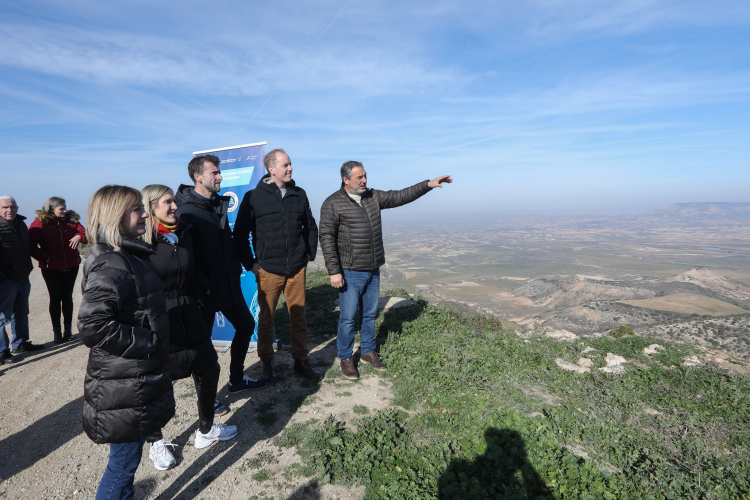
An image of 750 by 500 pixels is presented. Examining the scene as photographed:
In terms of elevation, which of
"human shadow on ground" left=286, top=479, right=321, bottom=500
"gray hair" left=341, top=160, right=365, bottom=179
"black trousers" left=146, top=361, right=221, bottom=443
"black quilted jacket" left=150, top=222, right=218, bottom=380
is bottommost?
"human shadow on ground" left=286, top=479, right=321, bottom=500

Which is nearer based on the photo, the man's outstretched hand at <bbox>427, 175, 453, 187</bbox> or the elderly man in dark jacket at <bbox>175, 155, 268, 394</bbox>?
the elderly man in dark jacket at <bbox>175, 155, 268, 394</bbox>

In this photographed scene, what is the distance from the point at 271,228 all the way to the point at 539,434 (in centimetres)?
392

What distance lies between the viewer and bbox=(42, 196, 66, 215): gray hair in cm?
643

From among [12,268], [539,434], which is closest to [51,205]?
[12,268]

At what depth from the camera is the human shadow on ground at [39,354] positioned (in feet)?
19.2

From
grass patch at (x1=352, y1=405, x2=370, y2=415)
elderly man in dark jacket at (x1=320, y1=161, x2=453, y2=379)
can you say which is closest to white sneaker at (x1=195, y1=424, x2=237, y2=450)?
grass patch at (x1=352, y1=405, x2=370, y2=415)

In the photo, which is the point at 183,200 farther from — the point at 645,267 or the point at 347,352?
the point at 645,267

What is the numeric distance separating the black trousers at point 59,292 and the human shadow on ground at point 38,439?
3.01 meters

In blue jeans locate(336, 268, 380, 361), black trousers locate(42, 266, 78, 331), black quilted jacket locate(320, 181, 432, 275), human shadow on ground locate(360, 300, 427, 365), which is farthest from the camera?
human shadow on ground locate(360, 300, 427, 365)

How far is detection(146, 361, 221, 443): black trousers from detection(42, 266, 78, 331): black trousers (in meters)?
5.06

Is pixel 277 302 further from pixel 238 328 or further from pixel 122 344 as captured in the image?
pixel 122 344

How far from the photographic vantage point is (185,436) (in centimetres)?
391

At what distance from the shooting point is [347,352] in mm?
5230

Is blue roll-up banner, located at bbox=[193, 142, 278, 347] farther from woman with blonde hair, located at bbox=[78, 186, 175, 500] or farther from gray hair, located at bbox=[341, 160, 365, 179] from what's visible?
woman with blonde hair, located at bbox=[78, 186, 175, 500]
